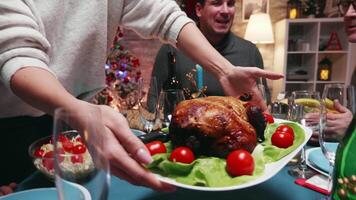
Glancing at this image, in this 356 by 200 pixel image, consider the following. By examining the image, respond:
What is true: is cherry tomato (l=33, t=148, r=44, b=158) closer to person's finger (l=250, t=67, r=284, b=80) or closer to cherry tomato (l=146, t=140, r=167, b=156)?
cherry tomato (l=146, t=140, r=167, b=156)

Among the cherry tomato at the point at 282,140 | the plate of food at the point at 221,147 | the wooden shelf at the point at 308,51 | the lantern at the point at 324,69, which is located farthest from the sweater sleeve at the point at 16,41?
the lantern at the point at 324,69

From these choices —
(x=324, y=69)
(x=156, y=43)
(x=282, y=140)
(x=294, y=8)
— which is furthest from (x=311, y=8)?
(x=282, y=140)

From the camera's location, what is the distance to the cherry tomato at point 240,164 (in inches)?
22.8

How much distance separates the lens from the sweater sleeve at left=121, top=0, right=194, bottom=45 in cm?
101

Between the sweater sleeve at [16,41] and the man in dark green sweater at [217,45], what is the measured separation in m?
1.46

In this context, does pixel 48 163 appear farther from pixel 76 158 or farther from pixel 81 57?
pixel 81 57

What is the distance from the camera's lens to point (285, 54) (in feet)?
11.4

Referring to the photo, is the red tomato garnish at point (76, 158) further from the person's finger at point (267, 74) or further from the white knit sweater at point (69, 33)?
the person's finger at point (267, 74)

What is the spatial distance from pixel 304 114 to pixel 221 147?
0.99 feet

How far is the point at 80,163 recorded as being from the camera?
440 mm

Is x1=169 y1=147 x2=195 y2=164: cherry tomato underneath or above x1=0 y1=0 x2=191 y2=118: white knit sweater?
underneath

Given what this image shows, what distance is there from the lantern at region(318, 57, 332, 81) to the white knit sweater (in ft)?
10.2

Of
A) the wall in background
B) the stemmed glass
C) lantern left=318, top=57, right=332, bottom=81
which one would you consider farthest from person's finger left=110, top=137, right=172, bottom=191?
lantern left=318, top=57, right=332, bottom=81

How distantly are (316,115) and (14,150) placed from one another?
33.3 inches
